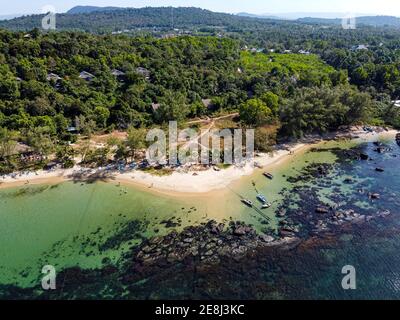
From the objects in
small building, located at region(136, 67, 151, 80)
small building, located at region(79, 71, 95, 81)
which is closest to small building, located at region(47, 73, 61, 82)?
small building, located at region(79, 71, 95, 81)

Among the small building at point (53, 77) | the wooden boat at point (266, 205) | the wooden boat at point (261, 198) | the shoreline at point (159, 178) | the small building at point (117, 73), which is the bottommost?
the wooden boat at point (266, 205)

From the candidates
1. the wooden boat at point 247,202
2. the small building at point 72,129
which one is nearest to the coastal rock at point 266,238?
the wooden boat at point 247,202

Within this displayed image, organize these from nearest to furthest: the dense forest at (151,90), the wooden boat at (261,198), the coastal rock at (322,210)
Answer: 1. the coastal rock at (322,210)
2. the wooden boat at (261,198)
3. the dense forest at (151,90)

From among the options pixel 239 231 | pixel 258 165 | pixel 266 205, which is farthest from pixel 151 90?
pixel 239 231

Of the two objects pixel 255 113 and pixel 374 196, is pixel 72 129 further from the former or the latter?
pixel 374 196

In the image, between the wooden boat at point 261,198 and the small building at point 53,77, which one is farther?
the small building at point 53,77

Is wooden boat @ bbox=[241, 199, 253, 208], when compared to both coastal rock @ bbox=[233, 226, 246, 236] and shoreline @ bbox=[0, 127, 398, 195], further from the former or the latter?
coastal rock @ bbox=[233, 226, 246, 236]

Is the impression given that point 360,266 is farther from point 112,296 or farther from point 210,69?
point 210,69

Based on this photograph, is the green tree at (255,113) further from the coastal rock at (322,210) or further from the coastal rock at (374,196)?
the coastal rock at (322,210)
